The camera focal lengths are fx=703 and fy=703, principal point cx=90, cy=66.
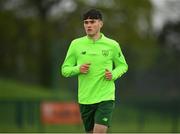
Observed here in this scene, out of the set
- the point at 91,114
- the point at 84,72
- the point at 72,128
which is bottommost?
the point at 72,128

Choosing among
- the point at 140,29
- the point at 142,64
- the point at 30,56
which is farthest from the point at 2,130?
the point at 140,29

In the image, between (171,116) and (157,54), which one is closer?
(171,116)

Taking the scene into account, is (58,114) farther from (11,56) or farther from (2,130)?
(11,56)

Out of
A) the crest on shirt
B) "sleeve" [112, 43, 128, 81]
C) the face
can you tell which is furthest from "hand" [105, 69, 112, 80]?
the face

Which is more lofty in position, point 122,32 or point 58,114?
point 122,32

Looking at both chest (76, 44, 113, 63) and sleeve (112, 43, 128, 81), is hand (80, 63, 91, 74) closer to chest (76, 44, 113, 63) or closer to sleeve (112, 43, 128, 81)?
chest (76, 44, 113, 63)

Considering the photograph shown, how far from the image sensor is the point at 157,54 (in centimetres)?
2814

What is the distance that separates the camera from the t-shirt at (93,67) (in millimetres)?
8750

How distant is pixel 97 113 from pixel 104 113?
95 millimetres

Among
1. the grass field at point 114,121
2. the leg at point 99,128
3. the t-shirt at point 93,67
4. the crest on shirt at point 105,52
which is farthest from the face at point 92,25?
the grass field at point 114,121

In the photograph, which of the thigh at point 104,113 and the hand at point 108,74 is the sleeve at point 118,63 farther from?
the thigh at point 104,113

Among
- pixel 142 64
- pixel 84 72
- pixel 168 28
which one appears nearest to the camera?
pixel 84 72

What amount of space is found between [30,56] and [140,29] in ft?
24.5

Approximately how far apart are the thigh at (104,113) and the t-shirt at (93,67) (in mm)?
65
